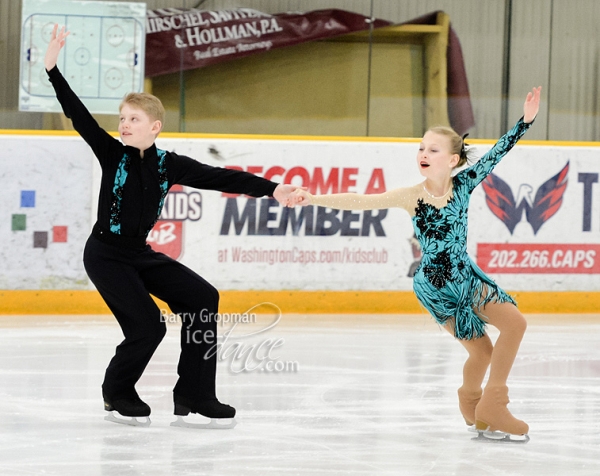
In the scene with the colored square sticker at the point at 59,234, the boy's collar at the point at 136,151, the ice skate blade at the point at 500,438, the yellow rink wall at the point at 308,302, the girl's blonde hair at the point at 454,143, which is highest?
the girl's blonde hair at the point at 454,143

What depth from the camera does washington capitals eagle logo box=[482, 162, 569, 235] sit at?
7.00 m

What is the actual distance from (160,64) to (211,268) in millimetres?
1653

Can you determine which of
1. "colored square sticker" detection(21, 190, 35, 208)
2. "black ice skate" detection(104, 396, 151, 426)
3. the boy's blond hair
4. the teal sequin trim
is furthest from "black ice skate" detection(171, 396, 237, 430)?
"colored square sticker" detection(21, 190, 35, 208)

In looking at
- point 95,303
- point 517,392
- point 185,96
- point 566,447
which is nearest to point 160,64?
point 185,96

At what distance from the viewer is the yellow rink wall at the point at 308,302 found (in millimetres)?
6492

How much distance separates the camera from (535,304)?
7.01m

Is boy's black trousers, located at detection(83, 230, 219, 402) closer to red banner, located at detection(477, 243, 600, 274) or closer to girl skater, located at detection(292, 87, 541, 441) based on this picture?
girl skater, located at detection(292, 87, 541, 441)

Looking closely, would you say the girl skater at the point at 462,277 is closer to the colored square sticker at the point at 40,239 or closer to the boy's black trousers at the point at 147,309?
the boy's black trousers at the point at 147,309

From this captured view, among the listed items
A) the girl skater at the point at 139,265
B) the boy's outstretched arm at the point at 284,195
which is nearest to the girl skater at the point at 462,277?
the boy's outstretched arm at the point at 284,195

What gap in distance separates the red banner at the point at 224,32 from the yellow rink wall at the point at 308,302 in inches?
70.1

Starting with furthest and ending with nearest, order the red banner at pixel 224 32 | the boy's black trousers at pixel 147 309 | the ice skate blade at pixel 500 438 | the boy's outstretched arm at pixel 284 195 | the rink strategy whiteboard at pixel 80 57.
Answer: the red banner at pixel 224 32, the rink strategy whiteboard at pixel 80 57, the boy's outstretched arm at pixel 284 195, the boy's black trousers at pixel 147 309, the ice skate blade at pixel 500 438

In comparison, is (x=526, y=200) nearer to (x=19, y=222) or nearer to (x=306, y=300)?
(x=306, y=300)

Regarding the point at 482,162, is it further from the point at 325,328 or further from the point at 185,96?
the point at 185,96

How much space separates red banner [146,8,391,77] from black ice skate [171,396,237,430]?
3.98m
